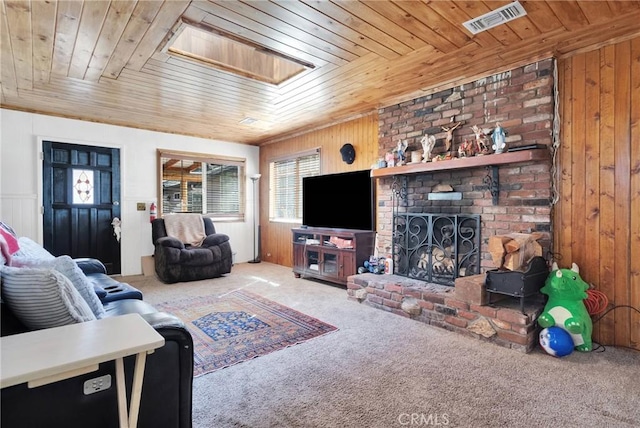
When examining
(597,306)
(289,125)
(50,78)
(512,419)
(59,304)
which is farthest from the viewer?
(289,125)

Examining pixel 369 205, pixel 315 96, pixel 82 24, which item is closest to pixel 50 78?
pixel 82 24

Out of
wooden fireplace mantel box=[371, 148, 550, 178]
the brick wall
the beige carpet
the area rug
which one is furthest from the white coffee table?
the brick wall

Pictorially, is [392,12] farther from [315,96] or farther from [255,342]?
[255,342]

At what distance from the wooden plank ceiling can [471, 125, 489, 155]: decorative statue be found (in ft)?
1.73

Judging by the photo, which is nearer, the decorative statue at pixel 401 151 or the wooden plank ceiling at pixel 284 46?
the wooden plank ceiling at pixel 284 46

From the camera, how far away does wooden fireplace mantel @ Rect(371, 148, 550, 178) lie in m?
2.71

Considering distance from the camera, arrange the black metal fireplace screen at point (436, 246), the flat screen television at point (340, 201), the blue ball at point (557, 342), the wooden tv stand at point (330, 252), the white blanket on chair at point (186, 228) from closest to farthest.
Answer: the blue ball at point (557, 342) → the black metal fireplace screen at point (436, 246) → the wooden tv stand at point (330, 252) → the flat screen television at point (340, 201) → the white blanket on chair at point (186, 228)

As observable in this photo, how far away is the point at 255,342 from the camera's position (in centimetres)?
262

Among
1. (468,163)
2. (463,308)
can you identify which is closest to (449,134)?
(468,163)

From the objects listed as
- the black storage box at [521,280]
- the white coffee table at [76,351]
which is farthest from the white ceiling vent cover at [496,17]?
the white coffee table at [76,351]

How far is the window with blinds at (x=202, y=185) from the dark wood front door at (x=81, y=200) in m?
0.74

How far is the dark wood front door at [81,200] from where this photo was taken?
4.62 meters

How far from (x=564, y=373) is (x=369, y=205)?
8.52 ft

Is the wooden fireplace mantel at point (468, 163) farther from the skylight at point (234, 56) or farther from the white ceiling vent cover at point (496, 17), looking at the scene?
the skylight at point (234, 56)
